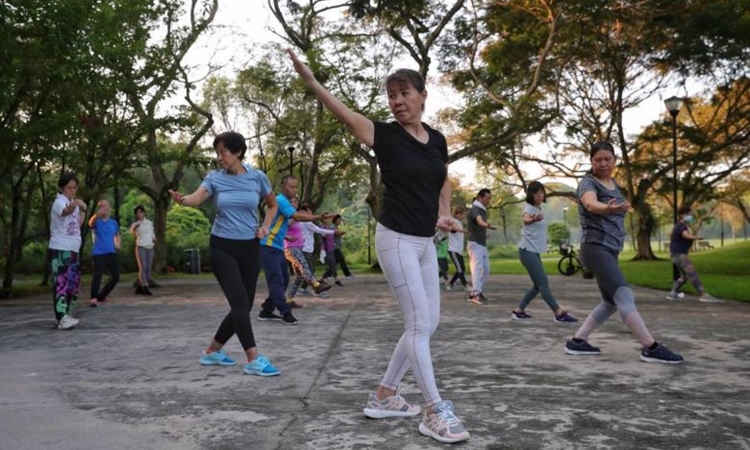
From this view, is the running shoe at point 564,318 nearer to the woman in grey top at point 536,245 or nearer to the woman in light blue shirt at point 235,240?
the woman in grey top at point 536,245

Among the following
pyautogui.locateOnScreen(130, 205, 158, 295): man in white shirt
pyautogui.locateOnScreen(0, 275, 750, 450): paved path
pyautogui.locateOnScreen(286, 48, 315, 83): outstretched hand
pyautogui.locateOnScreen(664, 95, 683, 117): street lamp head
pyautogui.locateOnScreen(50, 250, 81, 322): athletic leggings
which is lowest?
pyautogui.locateOnScreen(0, 275, 750, 450): paved path

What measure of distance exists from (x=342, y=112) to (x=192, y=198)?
1.89 meters

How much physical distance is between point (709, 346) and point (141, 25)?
15.7 meters

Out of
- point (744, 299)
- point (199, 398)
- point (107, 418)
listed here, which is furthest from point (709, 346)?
point (744, 299)

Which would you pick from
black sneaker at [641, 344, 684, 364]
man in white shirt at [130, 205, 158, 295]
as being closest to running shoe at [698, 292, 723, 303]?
black sneaker at [641, 344, 684, 364]

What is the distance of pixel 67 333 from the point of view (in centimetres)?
730

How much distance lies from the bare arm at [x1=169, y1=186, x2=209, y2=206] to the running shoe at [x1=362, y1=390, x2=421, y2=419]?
1.95 meters

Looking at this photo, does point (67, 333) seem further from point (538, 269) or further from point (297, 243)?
point (538, 269)

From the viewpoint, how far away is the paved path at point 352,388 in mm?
3211

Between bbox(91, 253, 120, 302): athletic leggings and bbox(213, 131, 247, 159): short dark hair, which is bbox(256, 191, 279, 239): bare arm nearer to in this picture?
bbox(213, 131, 247, 159): short dark hair

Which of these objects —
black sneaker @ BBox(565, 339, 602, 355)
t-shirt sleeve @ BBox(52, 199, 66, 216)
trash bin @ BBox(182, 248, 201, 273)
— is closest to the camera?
black sneaker @ BBox(565, 339, 602, 355)

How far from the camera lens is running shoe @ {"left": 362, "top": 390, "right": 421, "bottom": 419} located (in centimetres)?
352

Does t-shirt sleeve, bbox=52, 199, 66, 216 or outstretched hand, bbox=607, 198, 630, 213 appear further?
t-shirt sleeve, bbox=52, 199, 66, 216

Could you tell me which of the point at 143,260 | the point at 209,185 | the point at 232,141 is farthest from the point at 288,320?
the point at 143,260
